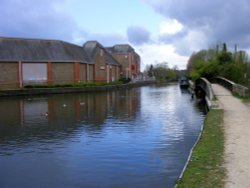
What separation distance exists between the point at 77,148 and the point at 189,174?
19.3 ft

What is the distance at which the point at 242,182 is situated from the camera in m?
7.67

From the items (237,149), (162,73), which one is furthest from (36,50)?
(162,73)

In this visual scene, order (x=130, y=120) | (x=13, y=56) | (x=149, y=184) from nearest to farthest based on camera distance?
(x=149, y=184) → (x=130, y=120) → (x=13, y=56)

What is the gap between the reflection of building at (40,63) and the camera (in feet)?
176

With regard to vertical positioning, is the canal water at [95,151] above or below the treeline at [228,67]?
below

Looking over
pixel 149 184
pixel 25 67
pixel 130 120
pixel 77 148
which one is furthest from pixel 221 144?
pixel 25 67

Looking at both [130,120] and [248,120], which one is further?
[130,120]

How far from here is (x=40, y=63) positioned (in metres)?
56.1

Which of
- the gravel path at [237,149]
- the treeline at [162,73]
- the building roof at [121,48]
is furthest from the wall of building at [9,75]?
the treeline at [162,73]

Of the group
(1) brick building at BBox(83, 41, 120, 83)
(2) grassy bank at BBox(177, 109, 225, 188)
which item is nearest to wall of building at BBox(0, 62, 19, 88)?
(1) brick building at BBox(83, 41, 120, 83)

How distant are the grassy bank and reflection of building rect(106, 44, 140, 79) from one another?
89.1 m

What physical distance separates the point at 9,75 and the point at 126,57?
55136mm

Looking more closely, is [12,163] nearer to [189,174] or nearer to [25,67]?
[189,174]

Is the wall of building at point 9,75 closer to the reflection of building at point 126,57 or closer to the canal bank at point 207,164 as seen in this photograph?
the canal bank at point 207,164
